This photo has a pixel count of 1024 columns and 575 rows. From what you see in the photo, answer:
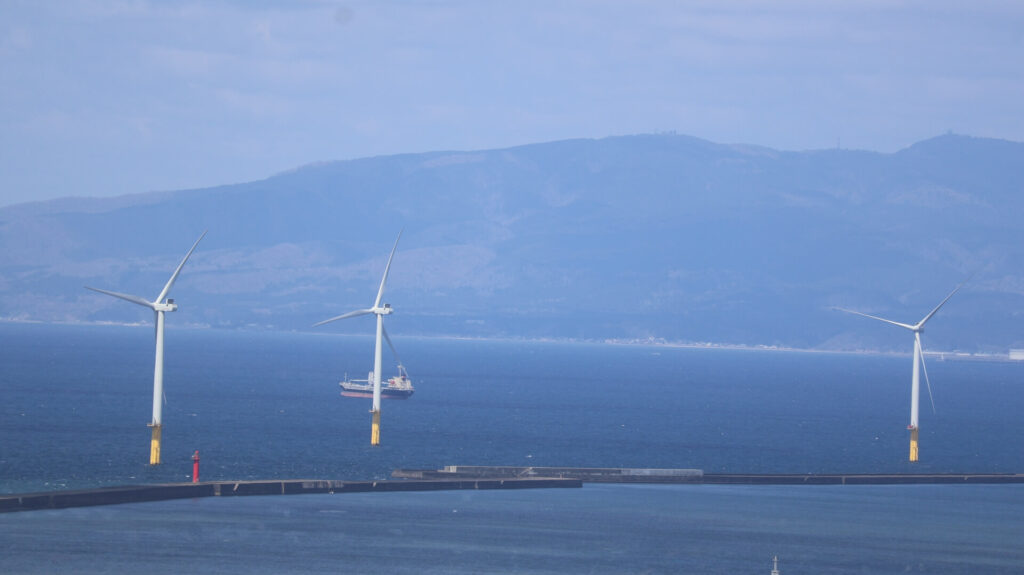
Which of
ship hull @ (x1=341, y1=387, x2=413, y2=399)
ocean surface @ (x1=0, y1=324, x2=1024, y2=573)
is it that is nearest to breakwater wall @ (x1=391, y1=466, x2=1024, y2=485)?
ocean surface @ (x1=0, y1=324, x2=1024, y2=573)

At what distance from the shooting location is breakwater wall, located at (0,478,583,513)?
2653 inches

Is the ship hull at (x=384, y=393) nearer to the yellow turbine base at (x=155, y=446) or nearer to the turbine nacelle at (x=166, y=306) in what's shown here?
the yellow turbine base at (x=155, y=446)

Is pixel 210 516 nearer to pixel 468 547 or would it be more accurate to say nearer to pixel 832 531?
pixel 468 547

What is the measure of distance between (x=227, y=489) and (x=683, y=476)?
3301 cm

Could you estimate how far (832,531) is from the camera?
73938 mm

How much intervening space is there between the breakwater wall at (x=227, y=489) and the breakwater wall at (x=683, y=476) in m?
2.02

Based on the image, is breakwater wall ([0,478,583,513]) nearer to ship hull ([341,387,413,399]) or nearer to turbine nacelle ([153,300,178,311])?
turbine nacelle ([153,300,178,311])

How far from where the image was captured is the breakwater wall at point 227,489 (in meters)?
67.4

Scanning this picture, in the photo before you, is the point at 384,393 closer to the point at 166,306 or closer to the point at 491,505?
the point at 166,306

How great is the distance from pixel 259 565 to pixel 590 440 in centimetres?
7570

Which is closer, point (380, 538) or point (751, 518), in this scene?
point (380, 538)

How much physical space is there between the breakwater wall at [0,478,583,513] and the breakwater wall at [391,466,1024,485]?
6.61ft

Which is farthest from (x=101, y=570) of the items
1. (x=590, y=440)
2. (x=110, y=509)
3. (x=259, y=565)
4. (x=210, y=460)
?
(x=590, y=440)

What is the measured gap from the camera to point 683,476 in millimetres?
93500
